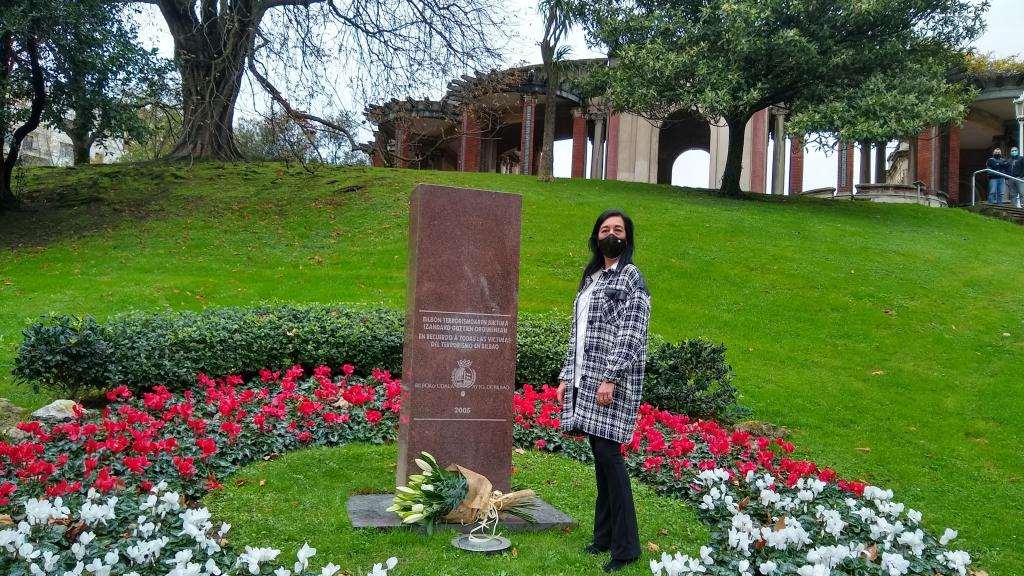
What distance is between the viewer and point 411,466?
203 inches

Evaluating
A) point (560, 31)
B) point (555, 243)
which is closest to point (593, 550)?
point (555, 243)

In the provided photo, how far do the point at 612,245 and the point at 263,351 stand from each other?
4.93 meters

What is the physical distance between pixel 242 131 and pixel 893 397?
34094 millimetres

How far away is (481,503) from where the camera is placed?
489cm

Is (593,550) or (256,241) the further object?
(256,241)

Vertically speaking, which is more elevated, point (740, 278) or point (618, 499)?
point (740, 278)

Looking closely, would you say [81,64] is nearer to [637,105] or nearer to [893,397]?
[637,105]

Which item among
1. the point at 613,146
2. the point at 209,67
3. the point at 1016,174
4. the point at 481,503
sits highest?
the point at 613,146

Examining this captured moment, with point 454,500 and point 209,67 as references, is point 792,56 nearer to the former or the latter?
point 209,67

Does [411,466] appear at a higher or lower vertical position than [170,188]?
lower

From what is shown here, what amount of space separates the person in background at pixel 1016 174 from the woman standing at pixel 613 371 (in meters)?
25.3

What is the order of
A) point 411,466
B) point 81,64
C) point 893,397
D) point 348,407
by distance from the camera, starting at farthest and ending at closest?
1. point 81,64
2. point 893,397
3. point 348,407
4. point 411,466

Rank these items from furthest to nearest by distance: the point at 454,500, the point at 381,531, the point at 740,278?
the point at 740,278 → the point at 454,500 → the point at 381,531

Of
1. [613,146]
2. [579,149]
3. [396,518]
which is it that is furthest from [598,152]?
[396,518]
